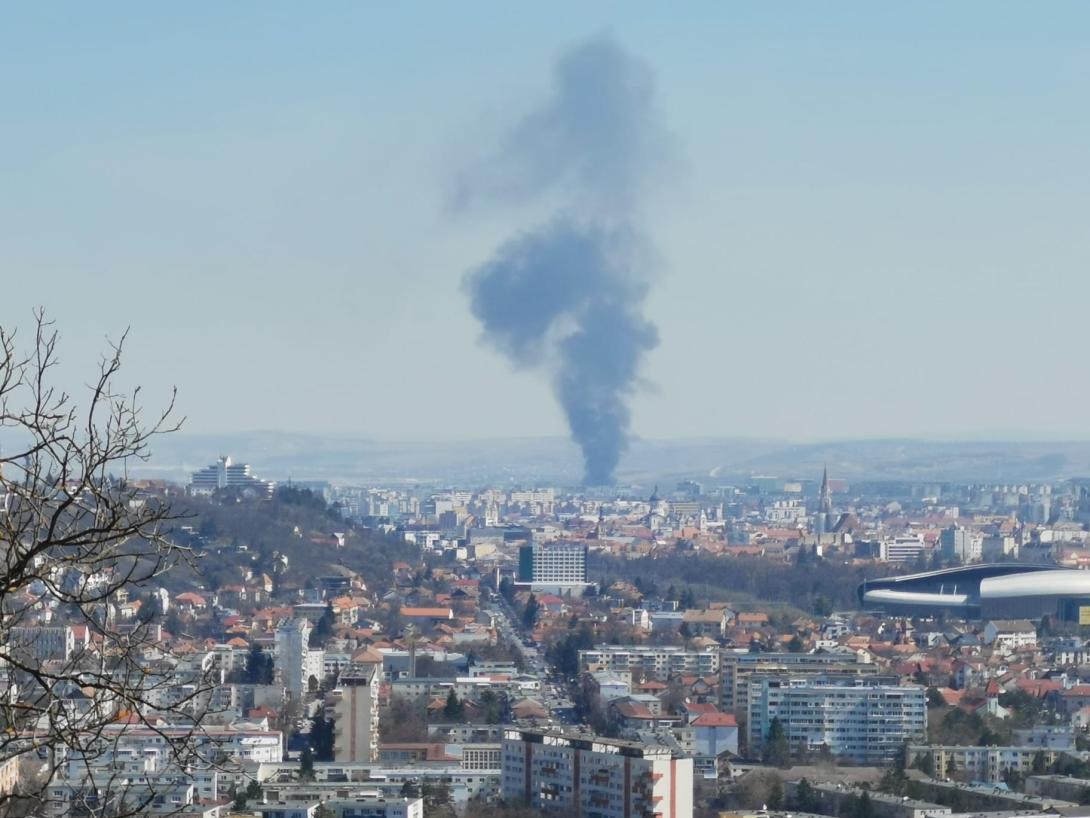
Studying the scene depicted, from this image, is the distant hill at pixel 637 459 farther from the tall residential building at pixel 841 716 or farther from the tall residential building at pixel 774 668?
the tall residential building at pixel 841 716

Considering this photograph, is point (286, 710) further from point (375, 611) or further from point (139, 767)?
point (375, 611)

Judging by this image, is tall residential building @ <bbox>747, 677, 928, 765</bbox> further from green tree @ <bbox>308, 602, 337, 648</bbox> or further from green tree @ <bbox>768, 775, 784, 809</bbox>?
green tree @ <bbox>308, 602, 337, 648</bbox>

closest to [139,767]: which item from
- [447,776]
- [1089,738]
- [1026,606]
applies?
[447,776]

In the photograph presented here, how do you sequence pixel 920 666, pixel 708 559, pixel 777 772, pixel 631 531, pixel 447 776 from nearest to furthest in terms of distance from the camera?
pixel 447 776 < pixel 777 772 < pixel 920 666 < pixel 708 559 < pixel 631 531

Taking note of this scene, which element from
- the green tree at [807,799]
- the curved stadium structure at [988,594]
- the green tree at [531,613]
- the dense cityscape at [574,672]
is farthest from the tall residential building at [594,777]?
the curved stadium structure at [988,594]

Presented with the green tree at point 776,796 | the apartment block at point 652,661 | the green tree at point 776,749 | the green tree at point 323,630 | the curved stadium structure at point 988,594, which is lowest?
the green tree at point 776,749

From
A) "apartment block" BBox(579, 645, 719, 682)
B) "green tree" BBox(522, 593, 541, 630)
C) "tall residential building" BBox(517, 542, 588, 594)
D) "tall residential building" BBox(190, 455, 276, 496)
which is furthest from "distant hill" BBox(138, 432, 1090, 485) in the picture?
"apartment block" BBox(579, 645, 719, 682)
